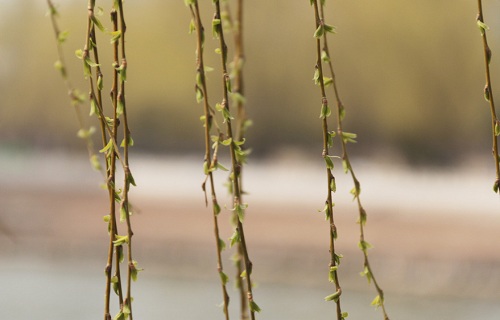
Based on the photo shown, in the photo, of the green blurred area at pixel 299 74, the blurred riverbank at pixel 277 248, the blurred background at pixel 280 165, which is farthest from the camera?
the green blurred area at pixel 299 74

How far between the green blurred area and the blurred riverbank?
54 cm

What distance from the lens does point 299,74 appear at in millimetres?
6379

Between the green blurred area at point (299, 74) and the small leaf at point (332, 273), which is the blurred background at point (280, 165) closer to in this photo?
the green blurred area at point (299, 74)

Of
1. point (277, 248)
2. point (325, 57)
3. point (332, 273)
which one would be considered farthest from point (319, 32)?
point (277, 248)

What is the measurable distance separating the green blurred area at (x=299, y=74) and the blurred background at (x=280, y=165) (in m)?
0.01

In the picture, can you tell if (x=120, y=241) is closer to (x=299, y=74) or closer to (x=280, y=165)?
(x=299, y=74)

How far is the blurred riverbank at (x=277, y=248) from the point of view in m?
3.91

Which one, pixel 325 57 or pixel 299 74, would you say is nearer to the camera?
pixel 325 57

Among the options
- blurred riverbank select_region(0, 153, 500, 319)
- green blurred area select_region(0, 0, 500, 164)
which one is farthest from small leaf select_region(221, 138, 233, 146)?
green blurred area select_region(0, 0, 500, 164)

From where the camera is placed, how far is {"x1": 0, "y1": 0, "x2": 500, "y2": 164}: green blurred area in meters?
6.05

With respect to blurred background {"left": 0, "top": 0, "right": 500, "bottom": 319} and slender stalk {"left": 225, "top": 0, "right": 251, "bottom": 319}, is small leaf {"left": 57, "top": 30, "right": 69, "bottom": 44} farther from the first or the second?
blurred background {"left": 0, "top": 0, "right": 500, "bottom": 319}

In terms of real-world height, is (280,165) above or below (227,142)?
above

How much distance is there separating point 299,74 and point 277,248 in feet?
7.67

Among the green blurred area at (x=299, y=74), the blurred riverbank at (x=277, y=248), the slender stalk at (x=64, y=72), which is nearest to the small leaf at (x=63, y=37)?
the slender stalk at (x=64, y=72)
